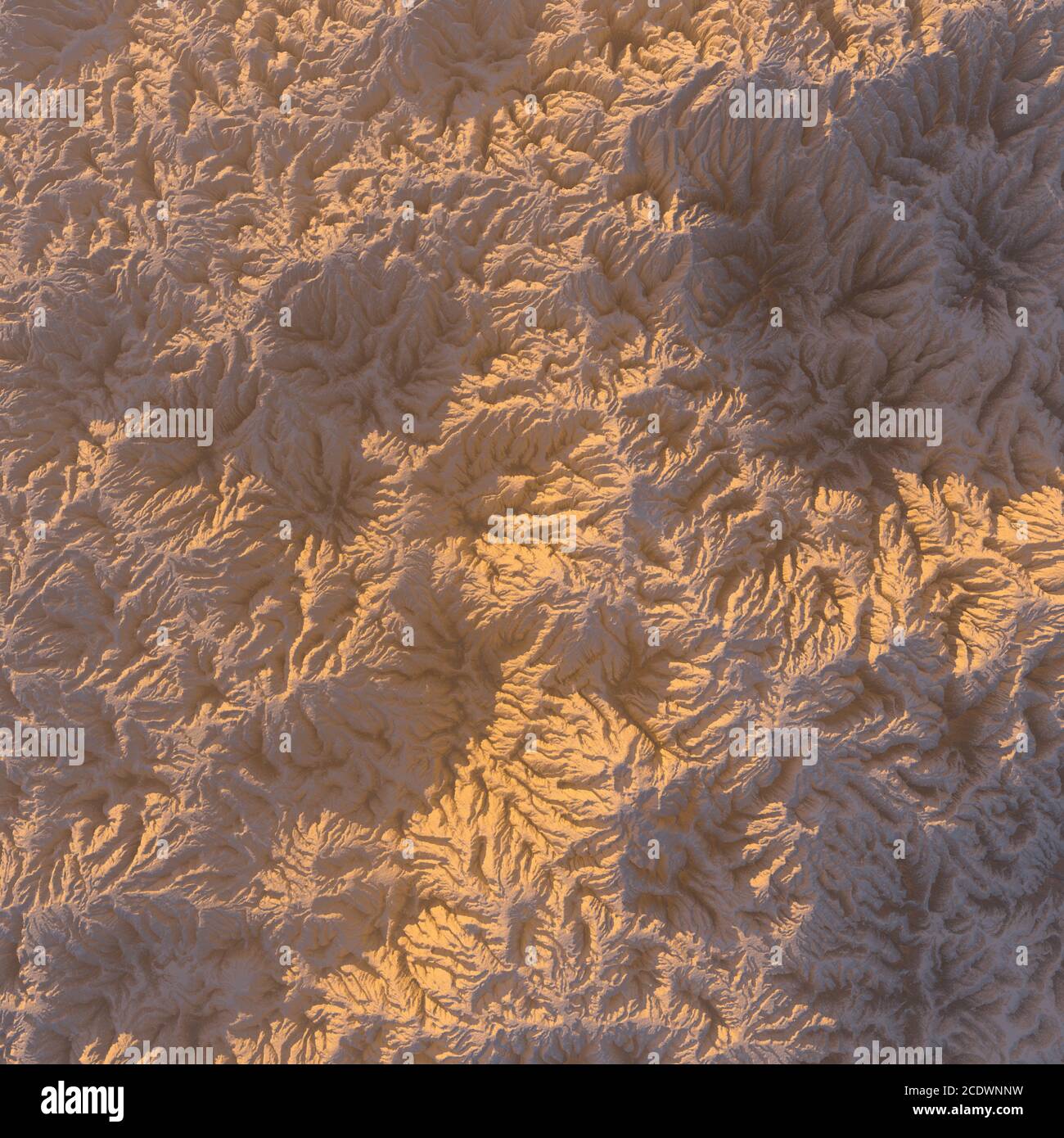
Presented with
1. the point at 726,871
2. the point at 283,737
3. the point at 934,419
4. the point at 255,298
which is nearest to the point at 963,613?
the point at 934,419

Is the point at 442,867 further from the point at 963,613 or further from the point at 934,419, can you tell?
the point at 934,419

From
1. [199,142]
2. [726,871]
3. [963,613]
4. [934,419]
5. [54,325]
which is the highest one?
[199,142]

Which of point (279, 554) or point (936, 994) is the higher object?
point (279, 554)
